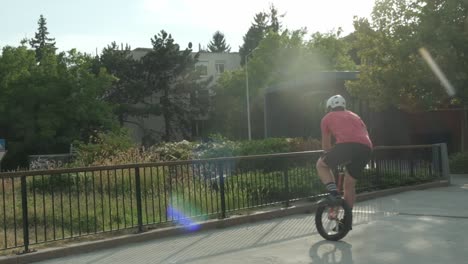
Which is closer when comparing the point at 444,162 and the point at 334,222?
the point at 334,222

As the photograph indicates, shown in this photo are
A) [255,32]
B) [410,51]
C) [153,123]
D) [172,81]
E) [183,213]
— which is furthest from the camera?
[255,32]

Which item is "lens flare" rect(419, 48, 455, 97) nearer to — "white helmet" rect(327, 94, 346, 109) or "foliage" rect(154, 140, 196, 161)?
"foliage" rect(154, 140, 196, 161)

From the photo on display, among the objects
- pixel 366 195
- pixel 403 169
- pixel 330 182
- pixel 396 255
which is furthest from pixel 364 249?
pixel 403 169

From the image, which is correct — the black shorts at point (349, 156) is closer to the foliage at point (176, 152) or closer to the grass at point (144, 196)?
the grass at point (144, 196)

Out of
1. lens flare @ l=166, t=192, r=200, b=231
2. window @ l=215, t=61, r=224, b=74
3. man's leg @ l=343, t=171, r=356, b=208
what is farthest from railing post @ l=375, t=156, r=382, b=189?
window @ l=215, t=61, r=224, b=74

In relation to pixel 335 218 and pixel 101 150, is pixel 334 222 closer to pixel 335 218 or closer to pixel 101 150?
pixel 335 218

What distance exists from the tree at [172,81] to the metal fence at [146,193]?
4349 cm

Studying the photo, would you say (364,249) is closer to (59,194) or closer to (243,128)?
(59,194)

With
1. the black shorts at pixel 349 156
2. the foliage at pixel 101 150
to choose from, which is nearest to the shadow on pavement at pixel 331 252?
the black shorts at pixel 349 156

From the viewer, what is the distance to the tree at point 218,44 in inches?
4455

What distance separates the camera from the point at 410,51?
68.1 ft

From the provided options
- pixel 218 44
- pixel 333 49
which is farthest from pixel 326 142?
pixel 218 44

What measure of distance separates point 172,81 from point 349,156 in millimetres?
47895

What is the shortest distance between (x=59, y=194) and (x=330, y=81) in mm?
20245
